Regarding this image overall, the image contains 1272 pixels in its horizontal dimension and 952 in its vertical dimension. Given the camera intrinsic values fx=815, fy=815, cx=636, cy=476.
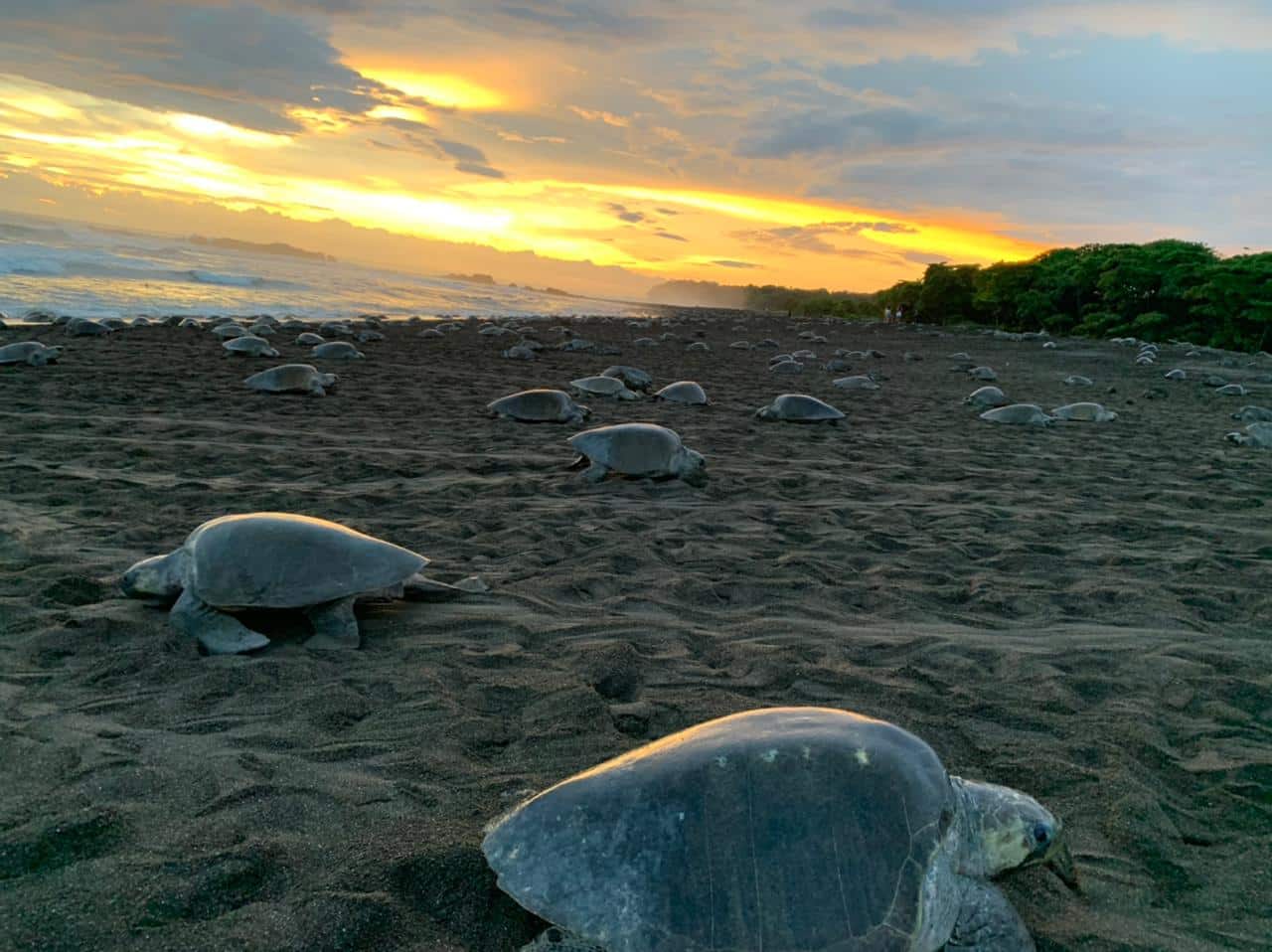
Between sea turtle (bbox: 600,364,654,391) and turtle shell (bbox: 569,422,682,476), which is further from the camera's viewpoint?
sea turtle (bbox: 600,364,654,391)

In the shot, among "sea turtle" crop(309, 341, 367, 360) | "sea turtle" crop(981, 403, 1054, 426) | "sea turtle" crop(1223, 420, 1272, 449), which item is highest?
"sea turtle" crop(1223, 420, 1272, 449)

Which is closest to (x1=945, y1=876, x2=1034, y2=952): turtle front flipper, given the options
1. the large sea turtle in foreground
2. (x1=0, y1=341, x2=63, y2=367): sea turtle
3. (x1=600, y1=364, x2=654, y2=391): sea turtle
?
the large sea turtle in foreground

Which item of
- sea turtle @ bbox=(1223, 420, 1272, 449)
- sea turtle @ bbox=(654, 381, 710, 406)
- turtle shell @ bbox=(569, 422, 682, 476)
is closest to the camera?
turtle shell @ bbox=(569, 422, 682, 476)

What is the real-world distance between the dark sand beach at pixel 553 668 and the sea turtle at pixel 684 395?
361cm

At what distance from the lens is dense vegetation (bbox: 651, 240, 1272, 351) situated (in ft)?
112

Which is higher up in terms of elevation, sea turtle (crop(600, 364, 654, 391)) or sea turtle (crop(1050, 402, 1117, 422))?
sea turtle (crop(1050, 402, 1117, 422))

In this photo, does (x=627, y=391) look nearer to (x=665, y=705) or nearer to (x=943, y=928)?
(x=665, y=705)

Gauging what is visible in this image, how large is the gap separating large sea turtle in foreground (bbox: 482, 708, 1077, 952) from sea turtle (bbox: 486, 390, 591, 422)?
766 centimetres

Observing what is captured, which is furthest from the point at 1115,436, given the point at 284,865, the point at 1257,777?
the point at 284,865

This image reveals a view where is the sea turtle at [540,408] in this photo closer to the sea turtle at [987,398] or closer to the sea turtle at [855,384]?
the sea turtle at [855,384]

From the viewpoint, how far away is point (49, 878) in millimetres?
2084

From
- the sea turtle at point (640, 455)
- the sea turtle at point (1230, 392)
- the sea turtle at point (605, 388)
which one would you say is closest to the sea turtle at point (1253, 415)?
the sea turtle at point (1230, 392)

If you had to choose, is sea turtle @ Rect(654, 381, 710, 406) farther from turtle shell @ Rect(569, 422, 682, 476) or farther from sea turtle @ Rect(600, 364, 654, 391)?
A: turtle shell @ Rect(569, 422, 682, 476)

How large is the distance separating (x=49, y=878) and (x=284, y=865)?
0.56 metres
